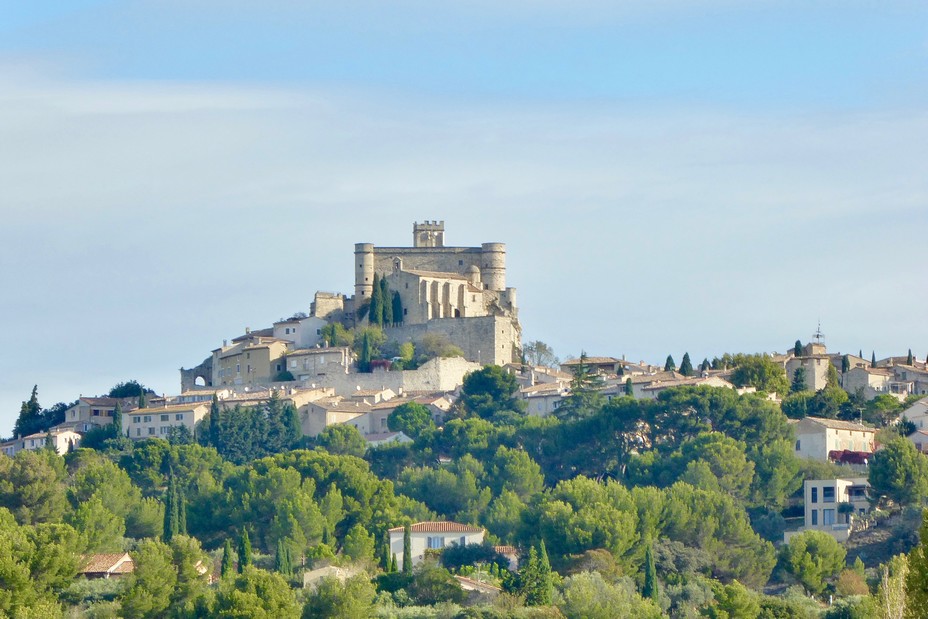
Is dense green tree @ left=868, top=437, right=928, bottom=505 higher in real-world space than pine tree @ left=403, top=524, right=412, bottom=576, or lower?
higher

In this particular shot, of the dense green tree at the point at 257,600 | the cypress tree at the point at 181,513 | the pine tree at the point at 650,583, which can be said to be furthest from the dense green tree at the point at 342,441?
the dense green tree at the point at 257,600

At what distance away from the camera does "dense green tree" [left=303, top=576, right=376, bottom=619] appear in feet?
173

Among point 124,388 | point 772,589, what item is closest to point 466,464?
point 772,589

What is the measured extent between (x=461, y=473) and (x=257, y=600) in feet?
81.3

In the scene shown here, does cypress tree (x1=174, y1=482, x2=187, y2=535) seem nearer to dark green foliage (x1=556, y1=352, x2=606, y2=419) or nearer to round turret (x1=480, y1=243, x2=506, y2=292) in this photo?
dark green foliage (x1=556, y1=352, x2=606, y2=419)

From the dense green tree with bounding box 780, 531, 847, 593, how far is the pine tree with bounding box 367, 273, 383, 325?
32995mm

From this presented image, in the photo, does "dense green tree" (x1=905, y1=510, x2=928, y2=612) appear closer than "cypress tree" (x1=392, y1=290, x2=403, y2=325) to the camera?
Yes

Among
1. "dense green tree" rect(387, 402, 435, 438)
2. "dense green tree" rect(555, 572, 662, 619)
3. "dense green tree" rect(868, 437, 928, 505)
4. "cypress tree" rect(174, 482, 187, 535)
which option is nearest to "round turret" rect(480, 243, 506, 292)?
"dense green tree" rect(387, 402, 435, 438)

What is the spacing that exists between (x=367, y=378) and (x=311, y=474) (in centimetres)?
1939

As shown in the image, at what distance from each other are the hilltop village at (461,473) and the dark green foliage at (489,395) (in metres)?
0.11

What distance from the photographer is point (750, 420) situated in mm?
77375

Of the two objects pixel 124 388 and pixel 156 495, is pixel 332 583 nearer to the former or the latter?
pixel 156 495

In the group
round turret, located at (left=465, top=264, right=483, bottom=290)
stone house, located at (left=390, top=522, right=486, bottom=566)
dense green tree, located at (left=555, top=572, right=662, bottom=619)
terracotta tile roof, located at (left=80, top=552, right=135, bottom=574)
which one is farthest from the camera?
round turret, located at (left=465, top=264, right=483, bottom=290)

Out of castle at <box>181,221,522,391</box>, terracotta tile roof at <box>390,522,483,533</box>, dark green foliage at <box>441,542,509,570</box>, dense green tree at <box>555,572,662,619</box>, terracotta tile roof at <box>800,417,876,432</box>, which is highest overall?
castle at <box>181,221,522,391</box>
